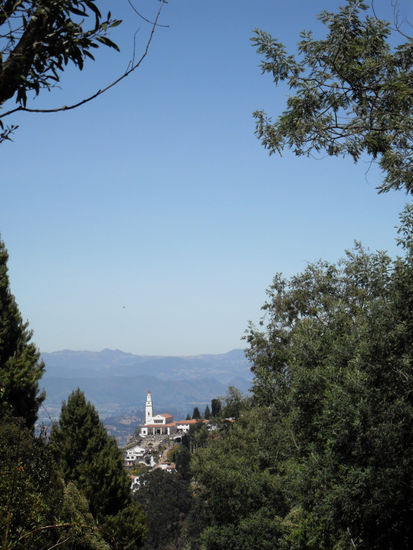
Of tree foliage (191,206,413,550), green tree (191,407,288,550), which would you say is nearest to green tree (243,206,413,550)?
tree foliage (191,206,413,550)

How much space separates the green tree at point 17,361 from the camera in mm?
15992

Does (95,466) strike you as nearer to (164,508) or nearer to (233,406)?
(233,406)

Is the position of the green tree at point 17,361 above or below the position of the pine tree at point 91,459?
above

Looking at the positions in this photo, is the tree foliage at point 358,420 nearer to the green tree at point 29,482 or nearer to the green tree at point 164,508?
the green tree at point 29,482

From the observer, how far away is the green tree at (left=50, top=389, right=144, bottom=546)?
55.5 feet

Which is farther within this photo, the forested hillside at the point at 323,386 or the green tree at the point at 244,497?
the green tree at the point at 244,497

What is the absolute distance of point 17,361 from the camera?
1622cm

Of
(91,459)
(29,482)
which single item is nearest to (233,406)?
(91,459)

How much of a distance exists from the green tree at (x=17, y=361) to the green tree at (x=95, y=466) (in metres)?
1.42

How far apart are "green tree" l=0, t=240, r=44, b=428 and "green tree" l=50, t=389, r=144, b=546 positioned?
1420 mm

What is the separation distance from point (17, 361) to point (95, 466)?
4.61 m

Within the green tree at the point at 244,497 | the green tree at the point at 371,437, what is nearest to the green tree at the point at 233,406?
the green tree at the point at 244,497

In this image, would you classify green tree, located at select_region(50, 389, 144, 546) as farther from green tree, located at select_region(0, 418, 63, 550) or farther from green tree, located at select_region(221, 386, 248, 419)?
green tree, located at select_region(221, 386, 248, 419)

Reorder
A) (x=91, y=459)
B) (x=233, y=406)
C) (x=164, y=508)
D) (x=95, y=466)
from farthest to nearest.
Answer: (x=164, y=508), (x=233, y=406), (x=91, y=459), (x=95, y=466)
